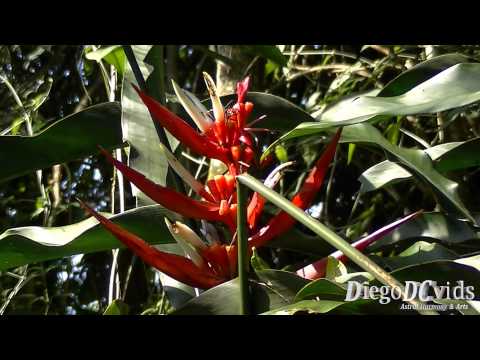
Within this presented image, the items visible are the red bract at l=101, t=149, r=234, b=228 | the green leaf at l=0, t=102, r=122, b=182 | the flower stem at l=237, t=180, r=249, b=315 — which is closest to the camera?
the flower stem at l=237, t=180, r=249, b=315

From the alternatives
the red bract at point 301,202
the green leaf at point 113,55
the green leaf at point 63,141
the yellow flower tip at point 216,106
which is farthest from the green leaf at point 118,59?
the red bract at point 301,202

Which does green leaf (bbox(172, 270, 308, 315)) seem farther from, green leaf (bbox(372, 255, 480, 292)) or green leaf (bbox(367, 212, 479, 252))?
green leaf (bbox(367, 212, 479, 252))

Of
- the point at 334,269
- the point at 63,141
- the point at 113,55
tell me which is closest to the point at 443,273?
the point at 334,269

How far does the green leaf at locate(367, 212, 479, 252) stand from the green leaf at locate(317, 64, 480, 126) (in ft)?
0.57

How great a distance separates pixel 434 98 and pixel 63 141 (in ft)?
1.27

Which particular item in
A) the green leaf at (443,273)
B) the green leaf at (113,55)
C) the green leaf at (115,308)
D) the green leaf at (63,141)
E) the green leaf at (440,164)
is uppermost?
the green leaf at (113,55)

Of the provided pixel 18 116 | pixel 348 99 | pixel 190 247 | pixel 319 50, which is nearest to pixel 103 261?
pixel 18 116

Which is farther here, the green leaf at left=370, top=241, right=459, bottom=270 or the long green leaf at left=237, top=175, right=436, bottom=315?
the green leaf at left=370, top=241, right=459, bottom=270

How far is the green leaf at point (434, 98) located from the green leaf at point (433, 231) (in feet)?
0.57

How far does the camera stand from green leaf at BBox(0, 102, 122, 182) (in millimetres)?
917

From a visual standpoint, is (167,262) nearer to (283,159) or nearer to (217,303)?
(217,303)

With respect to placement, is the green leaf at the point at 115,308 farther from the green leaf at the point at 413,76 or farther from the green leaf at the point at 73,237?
the green leaf at the point at 413,76

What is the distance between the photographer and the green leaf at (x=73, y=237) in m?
0.85

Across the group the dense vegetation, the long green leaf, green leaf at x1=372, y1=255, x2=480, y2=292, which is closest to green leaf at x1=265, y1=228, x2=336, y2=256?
the dense vegetation
